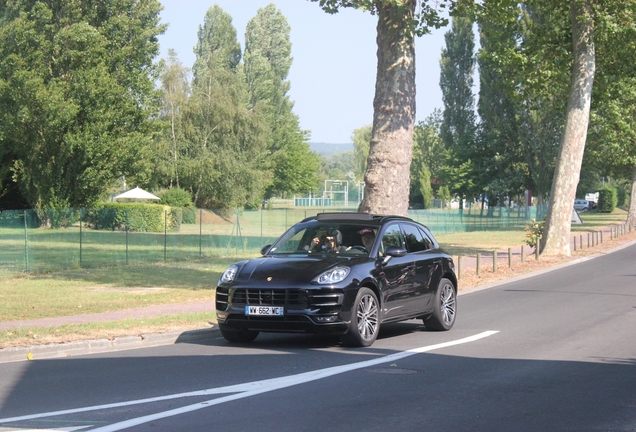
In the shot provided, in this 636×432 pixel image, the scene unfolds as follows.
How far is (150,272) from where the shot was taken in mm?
25891

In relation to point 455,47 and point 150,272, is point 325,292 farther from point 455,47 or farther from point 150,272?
point 455,47

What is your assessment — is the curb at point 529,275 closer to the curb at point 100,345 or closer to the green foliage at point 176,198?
the curb at point 100,345

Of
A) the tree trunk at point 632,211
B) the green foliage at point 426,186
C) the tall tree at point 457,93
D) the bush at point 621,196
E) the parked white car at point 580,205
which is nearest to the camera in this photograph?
the tree trunk at point 632,211

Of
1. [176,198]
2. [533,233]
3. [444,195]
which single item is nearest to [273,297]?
[533,233]

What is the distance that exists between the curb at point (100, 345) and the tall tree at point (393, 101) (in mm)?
9140

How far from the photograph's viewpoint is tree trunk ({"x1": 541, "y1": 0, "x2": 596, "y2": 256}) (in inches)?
1272

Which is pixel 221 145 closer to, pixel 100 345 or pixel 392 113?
pixel 392 113

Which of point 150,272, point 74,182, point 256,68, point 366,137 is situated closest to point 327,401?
point 150,272

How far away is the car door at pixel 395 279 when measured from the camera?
11570 mm

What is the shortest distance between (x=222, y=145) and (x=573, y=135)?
35.3m

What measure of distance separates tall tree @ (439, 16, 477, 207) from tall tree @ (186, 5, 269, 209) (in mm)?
26819

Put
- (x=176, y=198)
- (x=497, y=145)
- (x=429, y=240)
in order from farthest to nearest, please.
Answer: (x=497, y=145)
(x=176, y=198)
(x=429, y=240)

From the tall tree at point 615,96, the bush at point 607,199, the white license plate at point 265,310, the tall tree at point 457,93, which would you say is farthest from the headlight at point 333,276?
the bush at point 607,199

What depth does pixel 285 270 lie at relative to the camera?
10914mm
